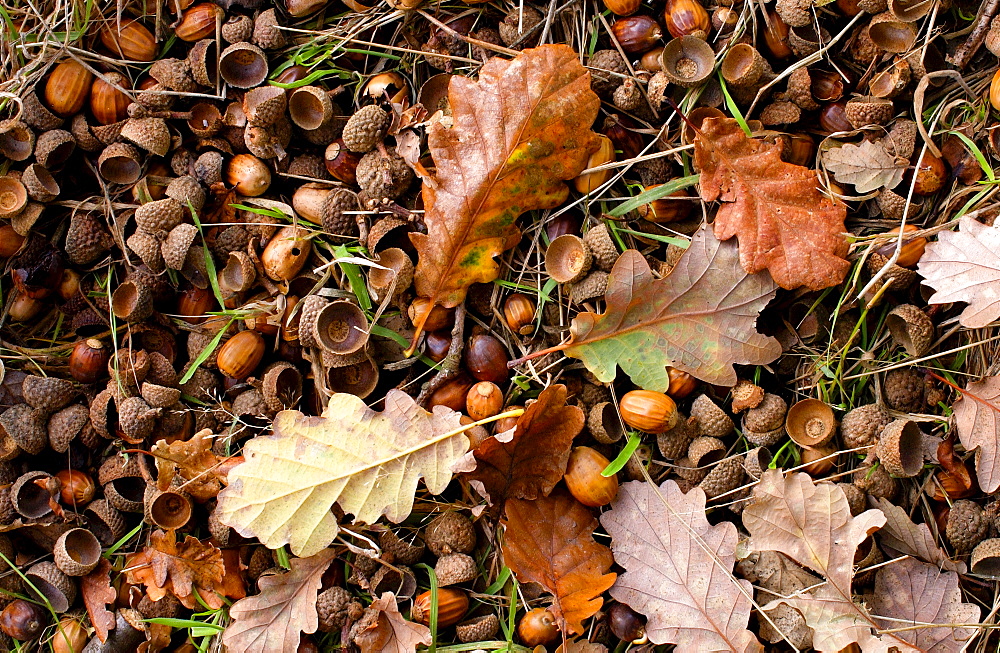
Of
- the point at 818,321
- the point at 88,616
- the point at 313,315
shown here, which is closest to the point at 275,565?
the point at 88,616

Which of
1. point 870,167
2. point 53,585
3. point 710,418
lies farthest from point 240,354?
point 870,167

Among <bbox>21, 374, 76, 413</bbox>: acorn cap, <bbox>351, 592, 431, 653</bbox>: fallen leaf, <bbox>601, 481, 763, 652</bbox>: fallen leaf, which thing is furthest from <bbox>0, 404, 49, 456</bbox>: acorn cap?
<bbox>601, 481, 763, 652</bbox>: fallen leaf

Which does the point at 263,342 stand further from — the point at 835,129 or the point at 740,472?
the point at 835,129

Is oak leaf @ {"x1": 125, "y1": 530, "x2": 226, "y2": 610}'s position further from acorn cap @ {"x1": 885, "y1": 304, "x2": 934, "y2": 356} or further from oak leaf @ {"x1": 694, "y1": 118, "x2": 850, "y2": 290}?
acorn cap @ {"x1": 885, "y1": 304, "x2": 934, "y2": 356}

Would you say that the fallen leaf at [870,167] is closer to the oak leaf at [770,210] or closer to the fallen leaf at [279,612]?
the oak leaf at [770,210]

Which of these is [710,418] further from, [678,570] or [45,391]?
[45,391]

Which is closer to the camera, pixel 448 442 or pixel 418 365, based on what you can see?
pixel 448 442

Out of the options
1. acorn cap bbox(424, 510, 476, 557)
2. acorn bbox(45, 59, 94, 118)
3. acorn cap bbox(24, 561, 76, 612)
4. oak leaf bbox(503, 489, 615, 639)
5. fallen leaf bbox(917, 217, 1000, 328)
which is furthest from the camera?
acorn bbox(45, 59, 94, 118)
